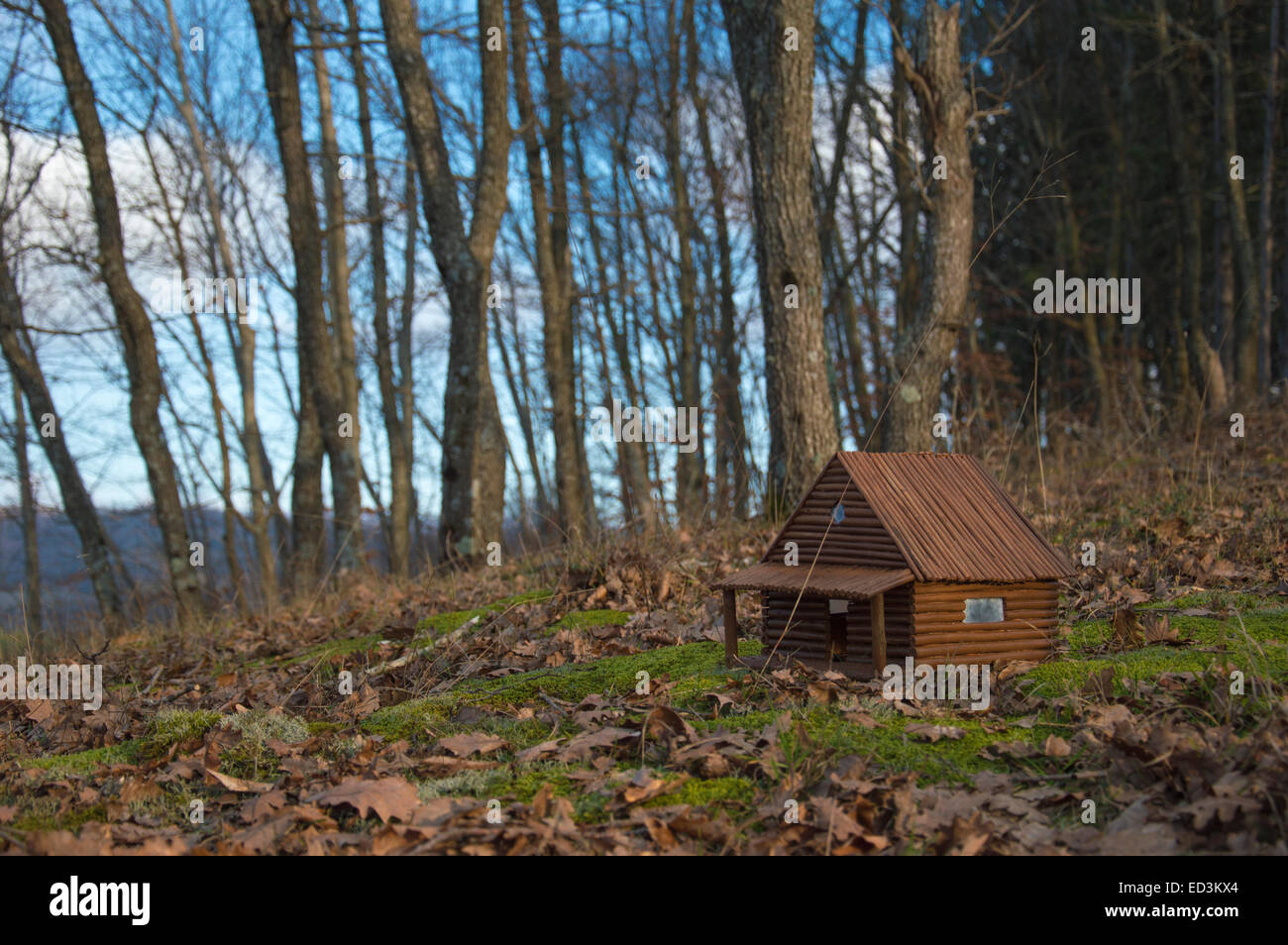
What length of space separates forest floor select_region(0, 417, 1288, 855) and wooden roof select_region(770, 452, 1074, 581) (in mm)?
440

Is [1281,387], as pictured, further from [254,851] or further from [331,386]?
[254,851]

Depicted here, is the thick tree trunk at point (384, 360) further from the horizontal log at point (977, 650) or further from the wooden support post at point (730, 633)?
the horizontal log at point (977, 650)

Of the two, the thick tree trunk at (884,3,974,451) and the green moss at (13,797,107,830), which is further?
the thick tree trunk at (884,3,974,451)

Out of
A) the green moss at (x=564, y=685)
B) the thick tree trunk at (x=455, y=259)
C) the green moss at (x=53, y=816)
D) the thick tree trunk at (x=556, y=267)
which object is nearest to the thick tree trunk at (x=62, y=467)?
the thick tree trunk at (x=455, y=259)

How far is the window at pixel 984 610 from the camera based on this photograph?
3.82 m

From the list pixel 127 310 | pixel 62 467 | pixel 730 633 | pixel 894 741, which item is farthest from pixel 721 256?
pixel 894 741

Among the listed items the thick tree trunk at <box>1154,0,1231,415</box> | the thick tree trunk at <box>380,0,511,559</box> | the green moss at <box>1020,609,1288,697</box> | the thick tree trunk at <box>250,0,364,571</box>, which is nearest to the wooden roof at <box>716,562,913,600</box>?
the green moss at <box>1020,609,1288,697</box>

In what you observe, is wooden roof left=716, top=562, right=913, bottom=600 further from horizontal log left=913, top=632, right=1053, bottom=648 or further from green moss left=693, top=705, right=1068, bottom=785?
green moss left=693, top=705, right=1068, bottom=785

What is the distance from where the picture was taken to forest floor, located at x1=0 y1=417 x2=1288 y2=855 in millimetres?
2717

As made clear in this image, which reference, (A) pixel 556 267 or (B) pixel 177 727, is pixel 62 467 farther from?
(B) pixel 177 727

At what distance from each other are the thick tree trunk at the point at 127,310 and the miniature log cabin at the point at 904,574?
9.61 meters

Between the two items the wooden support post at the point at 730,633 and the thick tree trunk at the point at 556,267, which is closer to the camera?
the wooden support post at the point at 730,633

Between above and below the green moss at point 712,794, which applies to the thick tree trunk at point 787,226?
above
